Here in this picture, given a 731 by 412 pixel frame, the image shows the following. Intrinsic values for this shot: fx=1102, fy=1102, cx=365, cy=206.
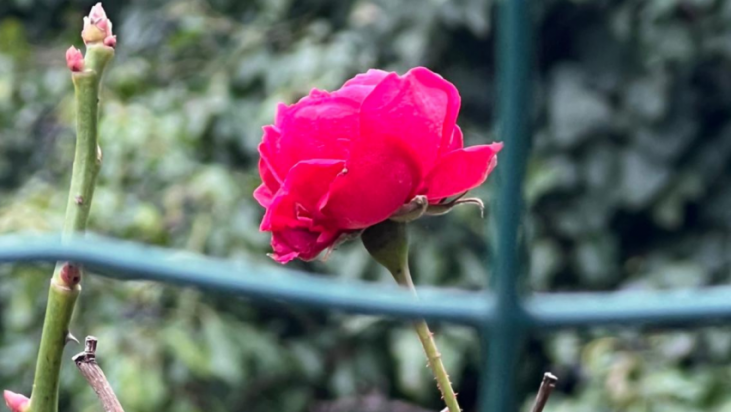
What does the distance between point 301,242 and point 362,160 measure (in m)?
0.03

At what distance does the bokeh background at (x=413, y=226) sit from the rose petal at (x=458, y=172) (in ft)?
2.99

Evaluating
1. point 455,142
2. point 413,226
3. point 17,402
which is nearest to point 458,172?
point 455,142

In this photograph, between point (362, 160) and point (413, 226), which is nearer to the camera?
point (362, 160)

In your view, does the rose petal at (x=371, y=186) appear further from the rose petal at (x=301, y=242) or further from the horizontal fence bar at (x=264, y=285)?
the horizontal fence bar at (x=264, y=285)

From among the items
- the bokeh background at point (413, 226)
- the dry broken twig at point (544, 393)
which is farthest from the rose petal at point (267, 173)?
the bokeh background at point (413, 226)

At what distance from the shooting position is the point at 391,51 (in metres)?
1.57

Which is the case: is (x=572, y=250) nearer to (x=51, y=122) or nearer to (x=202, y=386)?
(x=202, y=386)

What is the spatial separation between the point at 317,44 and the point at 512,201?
1.40m

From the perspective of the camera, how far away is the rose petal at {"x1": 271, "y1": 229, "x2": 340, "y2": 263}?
32cm

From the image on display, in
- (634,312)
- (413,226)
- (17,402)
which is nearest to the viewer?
(634,312)

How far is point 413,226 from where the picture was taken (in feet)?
4.41

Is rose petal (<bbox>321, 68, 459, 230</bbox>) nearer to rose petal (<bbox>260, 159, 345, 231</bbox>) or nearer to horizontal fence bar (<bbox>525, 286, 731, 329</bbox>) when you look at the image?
rose petal (<bbox>260, 159, 345, 231</bbox>)

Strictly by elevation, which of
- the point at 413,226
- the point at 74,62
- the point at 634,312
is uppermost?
the point at 413,226

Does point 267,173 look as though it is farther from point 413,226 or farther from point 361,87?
point 413,226
